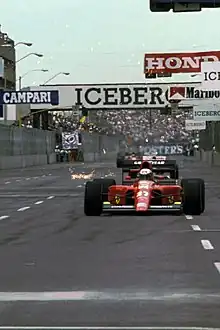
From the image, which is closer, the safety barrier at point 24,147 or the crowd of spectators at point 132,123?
the crowd of spectators at point 132,123

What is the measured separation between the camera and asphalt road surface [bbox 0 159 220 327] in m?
Answer: 9.06

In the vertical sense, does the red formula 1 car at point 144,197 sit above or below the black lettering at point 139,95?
below

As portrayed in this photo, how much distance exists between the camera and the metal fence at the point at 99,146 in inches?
5615

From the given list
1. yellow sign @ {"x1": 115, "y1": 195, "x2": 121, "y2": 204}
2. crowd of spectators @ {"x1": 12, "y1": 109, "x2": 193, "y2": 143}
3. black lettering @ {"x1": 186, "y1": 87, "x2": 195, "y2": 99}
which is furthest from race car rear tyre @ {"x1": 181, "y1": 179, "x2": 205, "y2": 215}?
black lettering @ {"x1": 186, "y1": 87, "x2": 195, "y2": 99}

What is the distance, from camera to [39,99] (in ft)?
242

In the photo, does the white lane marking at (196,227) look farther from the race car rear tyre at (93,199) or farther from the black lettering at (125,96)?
the black lettering at (125,96)

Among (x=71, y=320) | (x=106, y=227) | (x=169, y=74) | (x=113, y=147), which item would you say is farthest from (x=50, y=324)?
(x=113, y=147)

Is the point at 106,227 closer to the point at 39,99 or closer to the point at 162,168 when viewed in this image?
the point at 162,168

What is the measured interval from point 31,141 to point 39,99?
2485cm

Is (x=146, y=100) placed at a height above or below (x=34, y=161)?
above

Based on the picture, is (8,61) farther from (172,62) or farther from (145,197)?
(145,197)

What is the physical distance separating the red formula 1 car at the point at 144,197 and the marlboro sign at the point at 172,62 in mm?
56392

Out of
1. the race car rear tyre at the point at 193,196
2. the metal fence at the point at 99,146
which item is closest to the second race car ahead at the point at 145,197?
the race car rear tyre at the point at 193,196

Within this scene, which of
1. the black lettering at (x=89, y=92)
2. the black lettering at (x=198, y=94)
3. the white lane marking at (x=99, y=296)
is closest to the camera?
the white lane marking at (x=99, y=296)
